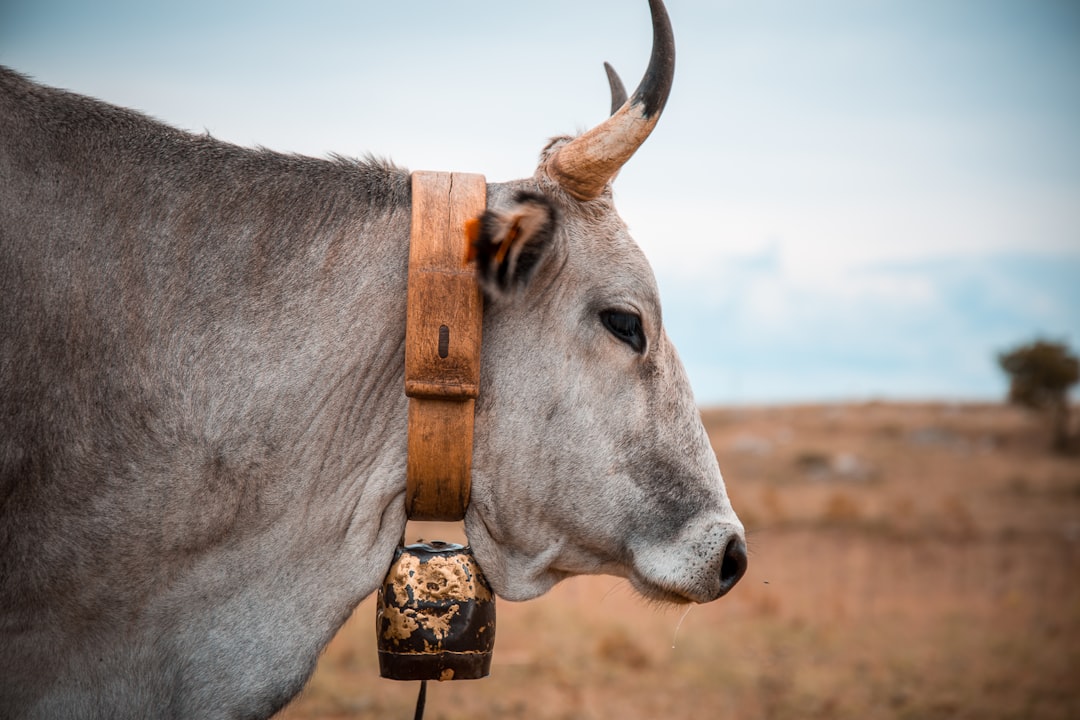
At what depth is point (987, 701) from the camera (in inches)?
371

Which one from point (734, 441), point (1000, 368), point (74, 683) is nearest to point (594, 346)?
point (74, 683)

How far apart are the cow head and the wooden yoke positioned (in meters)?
0.10

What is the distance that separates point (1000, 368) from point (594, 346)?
152 ft

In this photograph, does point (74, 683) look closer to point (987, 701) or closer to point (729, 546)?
point (729, 546)

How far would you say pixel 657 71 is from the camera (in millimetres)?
3014

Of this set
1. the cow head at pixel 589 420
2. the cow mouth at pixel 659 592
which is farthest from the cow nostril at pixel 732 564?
the cow mouth at pixel 659 592

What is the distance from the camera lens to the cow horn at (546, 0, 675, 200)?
3.01m

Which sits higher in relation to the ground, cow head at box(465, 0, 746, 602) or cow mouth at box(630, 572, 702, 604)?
cow head at box(465, 0, 746, 602)

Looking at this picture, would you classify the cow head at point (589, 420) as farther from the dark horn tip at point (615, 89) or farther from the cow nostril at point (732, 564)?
the dark horn tip at point (615, 89)

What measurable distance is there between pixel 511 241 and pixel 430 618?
4.03 feet

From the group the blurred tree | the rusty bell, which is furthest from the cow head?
the blurred tree

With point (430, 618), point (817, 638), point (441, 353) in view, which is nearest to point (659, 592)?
point (430, 618)

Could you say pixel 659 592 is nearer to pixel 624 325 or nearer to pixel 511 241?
pixel 624 325

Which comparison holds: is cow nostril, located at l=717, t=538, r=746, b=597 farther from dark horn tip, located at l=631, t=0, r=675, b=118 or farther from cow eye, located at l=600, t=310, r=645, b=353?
dark horn tip, located at l=631, t=0, r=675, b=118
